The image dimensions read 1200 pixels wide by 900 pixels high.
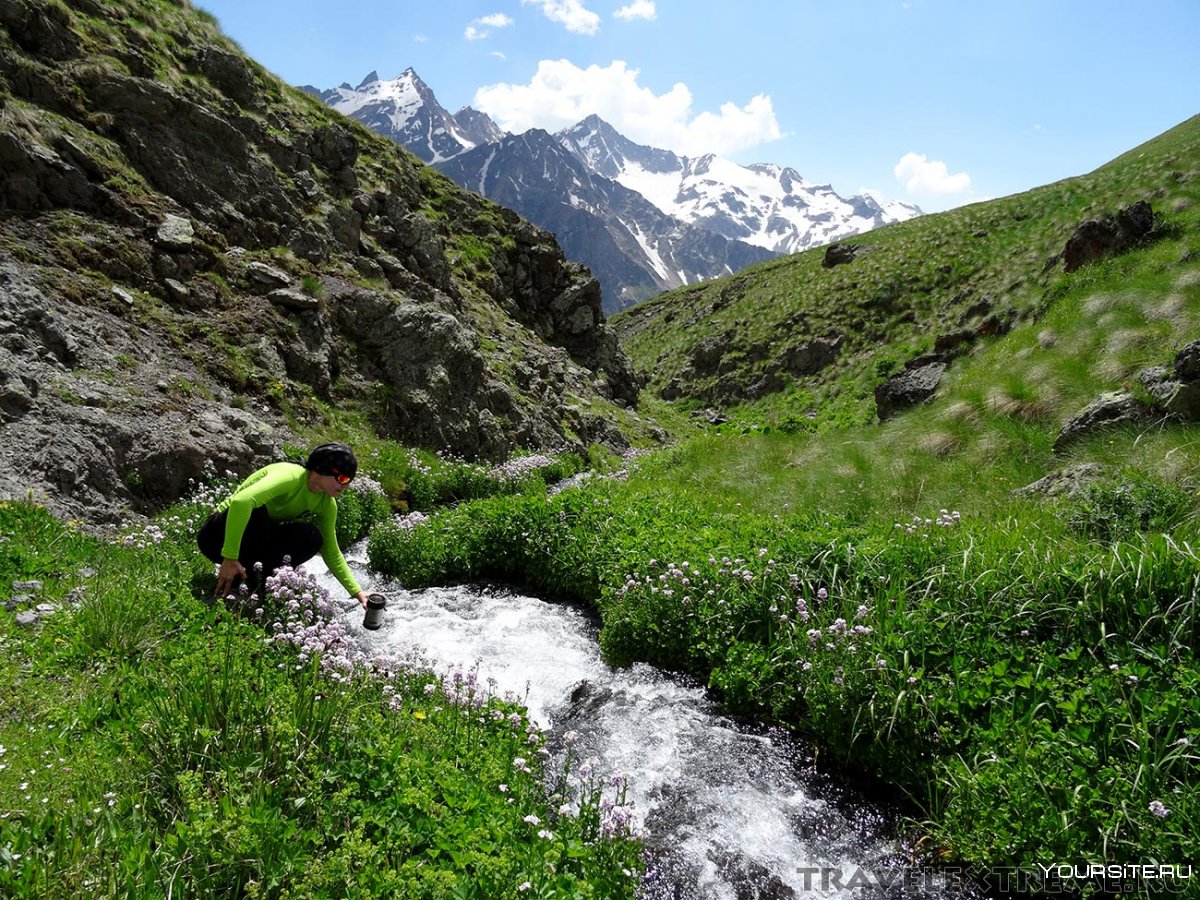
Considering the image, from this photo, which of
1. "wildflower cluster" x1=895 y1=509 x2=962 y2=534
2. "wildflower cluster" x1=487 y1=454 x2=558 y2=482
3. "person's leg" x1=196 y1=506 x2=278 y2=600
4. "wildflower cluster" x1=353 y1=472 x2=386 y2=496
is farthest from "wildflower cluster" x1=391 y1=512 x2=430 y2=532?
"wildflower cluster" x1=895 y1=509 x2=962 y2=534

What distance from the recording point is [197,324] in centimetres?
1565

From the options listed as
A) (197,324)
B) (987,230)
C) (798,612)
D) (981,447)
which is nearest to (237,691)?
Result: (798,612)

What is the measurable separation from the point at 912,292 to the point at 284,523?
47534 mm

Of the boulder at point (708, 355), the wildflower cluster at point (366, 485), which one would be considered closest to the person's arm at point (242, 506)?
the wildflower cluster at point (366, 485)

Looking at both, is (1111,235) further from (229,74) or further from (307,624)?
(229,74)

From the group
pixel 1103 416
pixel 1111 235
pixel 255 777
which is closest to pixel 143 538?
pixel 255 777

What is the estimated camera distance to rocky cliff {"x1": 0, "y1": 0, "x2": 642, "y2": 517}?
1132 centimetres

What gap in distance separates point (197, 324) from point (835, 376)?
A: 37798mm

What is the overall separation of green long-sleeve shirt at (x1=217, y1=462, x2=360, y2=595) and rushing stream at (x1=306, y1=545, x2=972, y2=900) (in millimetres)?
1655

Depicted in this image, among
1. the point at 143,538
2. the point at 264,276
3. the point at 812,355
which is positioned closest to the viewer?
the point at 143,538

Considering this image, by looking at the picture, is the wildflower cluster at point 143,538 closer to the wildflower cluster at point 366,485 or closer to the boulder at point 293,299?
the wildflower cluster at point 366,485

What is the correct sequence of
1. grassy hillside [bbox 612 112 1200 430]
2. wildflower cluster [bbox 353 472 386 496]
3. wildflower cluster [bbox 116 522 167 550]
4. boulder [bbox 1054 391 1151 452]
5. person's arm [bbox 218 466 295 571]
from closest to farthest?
person's arm [bbox 218 466 295 571] < wildflower cluster [bbox 116 522 167 550] < boulder [bbox 1054 391 1151 452] < wildflower cluster [bbox 353 472 386 496] < grassy hillside [bbox 612 112 1200 430]

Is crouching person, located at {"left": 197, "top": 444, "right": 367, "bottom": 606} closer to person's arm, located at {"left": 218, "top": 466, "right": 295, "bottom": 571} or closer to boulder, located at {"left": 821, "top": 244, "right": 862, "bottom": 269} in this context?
person's arm, located at {"left": 218, "top": 466, "right": 295, "bottom": 571}

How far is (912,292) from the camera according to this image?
44.3 meters
